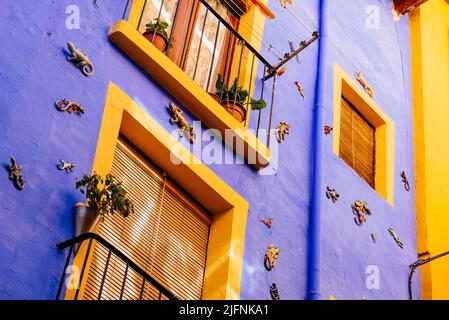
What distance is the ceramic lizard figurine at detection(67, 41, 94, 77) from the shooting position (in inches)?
332

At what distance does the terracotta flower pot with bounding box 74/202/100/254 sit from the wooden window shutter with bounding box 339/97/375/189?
4.89 metres

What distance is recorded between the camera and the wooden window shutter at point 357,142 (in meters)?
Answer: 12.1

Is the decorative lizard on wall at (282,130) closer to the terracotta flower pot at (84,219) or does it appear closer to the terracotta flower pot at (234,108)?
Answer: the terracotta flower pot at (234,108)

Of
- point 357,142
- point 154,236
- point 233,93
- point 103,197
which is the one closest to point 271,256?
point 154,236

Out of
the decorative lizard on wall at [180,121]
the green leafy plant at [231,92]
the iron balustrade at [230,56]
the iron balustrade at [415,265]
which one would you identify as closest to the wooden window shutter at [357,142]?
the iron balustrade at [415,265]

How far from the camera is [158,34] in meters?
9.55

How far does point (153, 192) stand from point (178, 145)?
52 cm

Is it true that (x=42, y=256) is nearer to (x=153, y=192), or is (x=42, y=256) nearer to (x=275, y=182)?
(x=153, y=192)

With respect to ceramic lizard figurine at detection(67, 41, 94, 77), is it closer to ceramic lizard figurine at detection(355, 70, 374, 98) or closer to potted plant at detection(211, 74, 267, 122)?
potted plant at detection(211, 74, 267, 122)

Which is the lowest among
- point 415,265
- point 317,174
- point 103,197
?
point 103,197

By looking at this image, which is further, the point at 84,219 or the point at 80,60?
the point at 80,60

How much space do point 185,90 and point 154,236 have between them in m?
1.49

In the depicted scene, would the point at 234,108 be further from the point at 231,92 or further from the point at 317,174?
the point at 317,174

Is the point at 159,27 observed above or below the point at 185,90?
above
